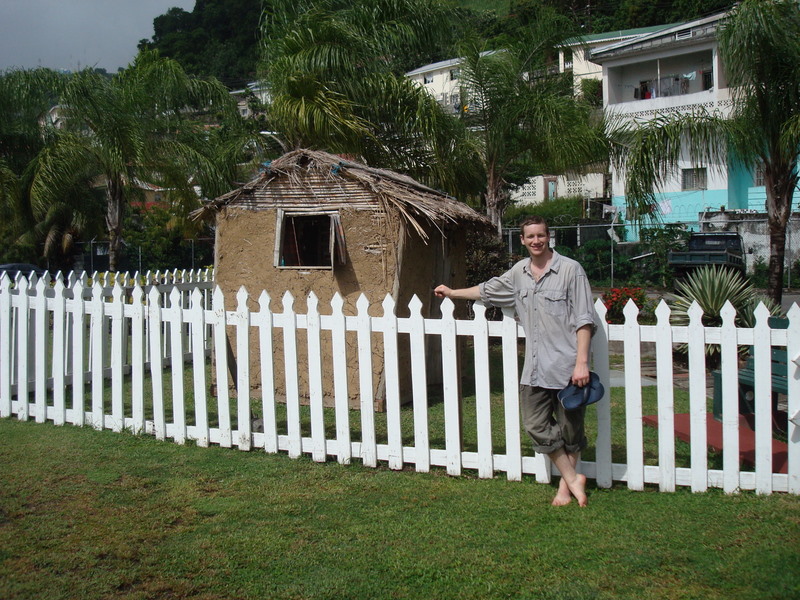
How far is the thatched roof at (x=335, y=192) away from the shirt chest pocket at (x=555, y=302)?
310 cm

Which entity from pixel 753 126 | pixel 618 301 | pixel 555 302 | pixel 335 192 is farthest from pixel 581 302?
pixel 618 301

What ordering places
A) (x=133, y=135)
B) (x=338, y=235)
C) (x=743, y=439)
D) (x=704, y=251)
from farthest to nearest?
1. (x=704, y=251)
2. (x=133, y=135)
3. (x=338, y=235)
4. (x=743, y=439)

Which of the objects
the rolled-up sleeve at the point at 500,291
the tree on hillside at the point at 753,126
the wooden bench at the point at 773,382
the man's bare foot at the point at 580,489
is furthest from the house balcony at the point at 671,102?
the man's bare foot at the point at 580,489

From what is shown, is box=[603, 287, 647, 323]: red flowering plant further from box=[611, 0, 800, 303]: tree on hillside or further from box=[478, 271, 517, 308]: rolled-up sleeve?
box=[478, 271, 517, 308]: rolled-up sleeve

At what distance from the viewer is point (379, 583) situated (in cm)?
384

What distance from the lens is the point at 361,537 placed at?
441cm

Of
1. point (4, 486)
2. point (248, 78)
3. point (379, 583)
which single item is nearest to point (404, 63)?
point (4, 486)

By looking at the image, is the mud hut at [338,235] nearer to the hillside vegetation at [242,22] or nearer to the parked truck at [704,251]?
the parked truck at [704,251]

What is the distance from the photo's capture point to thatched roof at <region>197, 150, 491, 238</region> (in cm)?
800

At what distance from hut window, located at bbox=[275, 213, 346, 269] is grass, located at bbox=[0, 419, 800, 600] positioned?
2.96 metres

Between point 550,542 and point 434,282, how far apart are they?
200 inches

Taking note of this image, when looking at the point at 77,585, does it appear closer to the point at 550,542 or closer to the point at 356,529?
the point at 356,529

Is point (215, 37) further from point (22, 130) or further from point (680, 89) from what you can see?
point (22, 130)

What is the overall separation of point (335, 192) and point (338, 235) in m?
0.51
